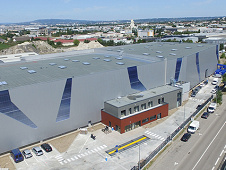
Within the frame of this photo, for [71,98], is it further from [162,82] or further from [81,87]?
[162,82]

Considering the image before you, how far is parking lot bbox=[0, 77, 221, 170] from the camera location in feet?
92.1

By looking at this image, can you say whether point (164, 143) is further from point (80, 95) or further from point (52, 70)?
point (52, 70)

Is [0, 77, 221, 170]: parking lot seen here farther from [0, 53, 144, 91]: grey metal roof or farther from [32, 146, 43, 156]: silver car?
[0, 53, 144, 91]: grey metal roof

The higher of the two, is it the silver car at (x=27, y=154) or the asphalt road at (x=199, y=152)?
the silver car at (x=27, y=154)

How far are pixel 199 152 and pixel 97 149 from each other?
13.8 meters

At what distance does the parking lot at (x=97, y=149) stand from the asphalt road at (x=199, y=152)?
2503 mm

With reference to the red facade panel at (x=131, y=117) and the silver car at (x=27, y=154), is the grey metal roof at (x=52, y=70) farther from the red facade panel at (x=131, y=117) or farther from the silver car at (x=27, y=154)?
the silver car at (x=27, y=154)

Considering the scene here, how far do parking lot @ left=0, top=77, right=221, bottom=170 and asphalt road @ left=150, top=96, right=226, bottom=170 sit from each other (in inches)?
98.6

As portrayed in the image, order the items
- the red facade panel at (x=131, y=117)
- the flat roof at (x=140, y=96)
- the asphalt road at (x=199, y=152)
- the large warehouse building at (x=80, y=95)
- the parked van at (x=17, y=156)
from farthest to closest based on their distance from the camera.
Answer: the flat roof at (x=140, y=96), the red facade panel at (x=131, y=117), the large warehouse building at (x=80, y=95), the parked van at (x=17, y=156), the asphalt road at (x=199, y=152)

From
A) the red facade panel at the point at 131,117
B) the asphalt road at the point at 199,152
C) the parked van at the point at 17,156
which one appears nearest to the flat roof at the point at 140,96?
the red facade panel at the point at 131,117

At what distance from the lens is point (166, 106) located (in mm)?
42094

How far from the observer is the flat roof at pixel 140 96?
38.8 meters

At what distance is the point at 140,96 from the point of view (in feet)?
136

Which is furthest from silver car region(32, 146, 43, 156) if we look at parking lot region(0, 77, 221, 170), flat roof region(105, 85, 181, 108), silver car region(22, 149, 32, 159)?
flat roof region(105, 85, 181, 108)
